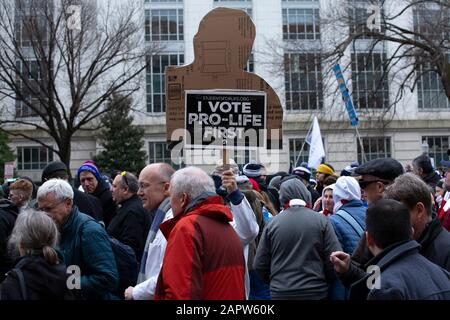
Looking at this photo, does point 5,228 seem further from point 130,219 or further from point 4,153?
point 4,153

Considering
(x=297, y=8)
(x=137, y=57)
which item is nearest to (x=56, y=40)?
(x=137, y=57)

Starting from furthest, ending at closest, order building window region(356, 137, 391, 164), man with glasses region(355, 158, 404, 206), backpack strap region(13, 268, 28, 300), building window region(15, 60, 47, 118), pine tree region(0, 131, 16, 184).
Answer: building window region(356, 137, 391, 164) → pine tree region(0, 131, 16, 184) → building window region(15, 60, 47, 118) → man with glasses region(355, 158, 404, 206) → backpack strap region(13, 268, 28, 300)

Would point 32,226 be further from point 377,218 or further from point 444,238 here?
point 444,238

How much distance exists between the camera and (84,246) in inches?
189

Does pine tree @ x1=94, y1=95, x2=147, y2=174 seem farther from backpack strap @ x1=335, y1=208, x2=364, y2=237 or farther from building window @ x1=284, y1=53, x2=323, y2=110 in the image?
backpack strap @ x1=335, y1=208, x2=364, y2=237

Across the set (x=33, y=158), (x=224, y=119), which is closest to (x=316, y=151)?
(x=224, y=119)

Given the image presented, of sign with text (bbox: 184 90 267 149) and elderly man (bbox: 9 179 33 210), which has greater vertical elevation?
sign with text (bbox: 184 90 267 149)

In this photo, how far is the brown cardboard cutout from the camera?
570 cm

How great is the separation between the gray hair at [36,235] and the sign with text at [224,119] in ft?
5.59

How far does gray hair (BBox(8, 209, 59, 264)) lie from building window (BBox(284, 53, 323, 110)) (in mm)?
18126

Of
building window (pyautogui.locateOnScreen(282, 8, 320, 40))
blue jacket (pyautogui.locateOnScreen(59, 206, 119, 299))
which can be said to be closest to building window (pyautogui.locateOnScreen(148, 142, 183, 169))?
building window (pyautogui.locateOnScreen(282, 8, 320, 40))

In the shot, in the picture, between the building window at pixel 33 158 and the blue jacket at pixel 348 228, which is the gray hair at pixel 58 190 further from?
the building window at pixel 33 158

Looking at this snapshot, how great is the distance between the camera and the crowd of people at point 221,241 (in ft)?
11.0

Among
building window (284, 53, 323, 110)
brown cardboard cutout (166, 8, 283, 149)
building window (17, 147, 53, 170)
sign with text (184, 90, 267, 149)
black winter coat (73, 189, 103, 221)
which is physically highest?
building window (284, 53, 323, 110)
